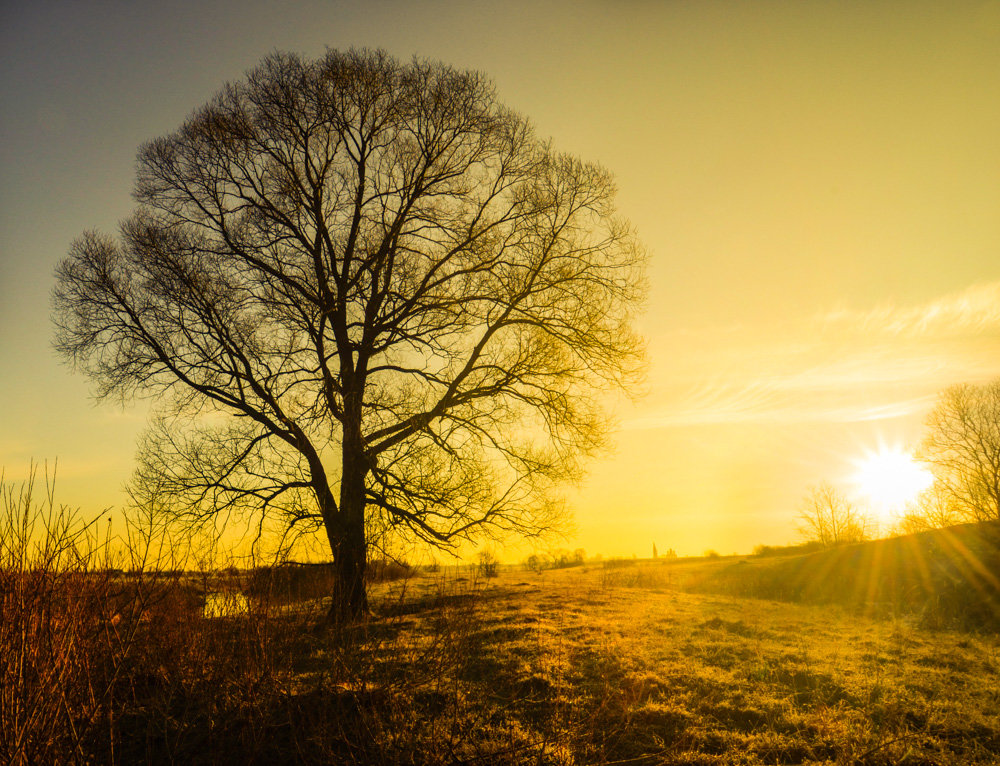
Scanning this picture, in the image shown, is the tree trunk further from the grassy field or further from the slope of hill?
the slope of hill

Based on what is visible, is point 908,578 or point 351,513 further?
point 908,578

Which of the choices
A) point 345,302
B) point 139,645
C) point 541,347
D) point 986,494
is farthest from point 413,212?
point 986,494

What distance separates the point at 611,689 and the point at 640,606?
21.7 ft

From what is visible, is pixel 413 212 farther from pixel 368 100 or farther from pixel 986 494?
pixel 986 494

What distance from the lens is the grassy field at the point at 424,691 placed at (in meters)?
4.08

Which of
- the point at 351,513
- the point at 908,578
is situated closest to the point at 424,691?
the point at 351,513

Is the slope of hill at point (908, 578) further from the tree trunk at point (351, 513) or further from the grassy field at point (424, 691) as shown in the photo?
the tree trunk at point (351, 513)

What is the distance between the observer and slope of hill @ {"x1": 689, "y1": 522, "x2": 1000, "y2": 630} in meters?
10.4

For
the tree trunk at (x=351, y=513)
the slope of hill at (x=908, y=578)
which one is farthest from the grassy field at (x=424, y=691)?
the slope of hill at (x=908, y=578)

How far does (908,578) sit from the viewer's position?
12.3m

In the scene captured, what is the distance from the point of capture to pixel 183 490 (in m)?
9.27

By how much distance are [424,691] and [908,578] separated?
12.4m

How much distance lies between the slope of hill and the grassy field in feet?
10.3

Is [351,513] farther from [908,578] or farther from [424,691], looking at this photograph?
[908,578]
